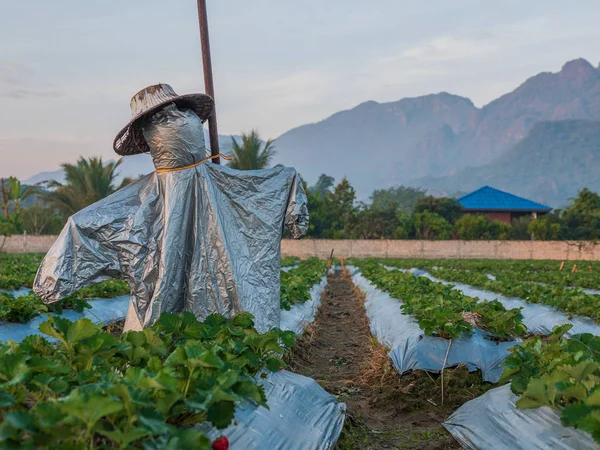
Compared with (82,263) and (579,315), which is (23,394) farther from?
(579,315)

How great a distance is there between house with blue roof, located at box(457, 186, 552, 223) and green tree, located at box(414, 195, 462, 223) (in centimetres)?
448

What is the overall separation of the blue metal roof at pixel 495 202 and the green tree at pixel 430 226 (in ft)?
26.9

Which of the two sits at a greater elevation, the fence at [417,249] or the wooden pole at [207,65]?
the wooden pole at [207,65]

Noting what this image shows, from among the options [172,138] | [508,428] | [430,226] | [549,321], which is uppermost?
[172,138]

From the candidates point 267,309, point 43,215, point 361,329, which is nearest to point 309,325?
→ point 361,329

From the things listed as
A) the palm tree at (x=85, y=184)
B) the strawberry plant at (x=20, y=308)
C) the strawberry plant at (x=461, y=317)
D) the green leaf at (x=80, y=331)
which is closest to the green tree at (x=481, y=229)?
the palm tree at (x=85, y=184)

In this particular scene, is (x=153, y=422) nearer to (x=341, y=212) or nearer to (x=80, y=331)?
(x=80, y=331)

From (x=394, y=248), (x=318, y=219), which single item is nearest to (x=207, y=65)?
(x=394, y=248)

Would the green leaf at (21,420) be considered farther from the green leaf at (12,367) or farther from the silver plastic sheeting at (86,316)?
the silver plastic sheeting at (86,316)

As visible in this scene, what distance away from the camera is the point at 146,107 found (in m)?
4.89

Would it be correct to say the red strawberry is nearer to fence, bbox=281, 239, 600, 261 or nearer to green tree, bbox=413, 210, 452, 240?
A: fence, bbox=281, 239, 600, 261

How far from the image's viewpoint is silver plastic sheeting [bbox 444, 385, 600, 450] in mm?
2859

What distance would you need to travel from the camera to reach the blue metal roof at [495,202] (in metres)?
44.0

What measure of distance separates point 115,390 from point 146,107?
3.28 meters
